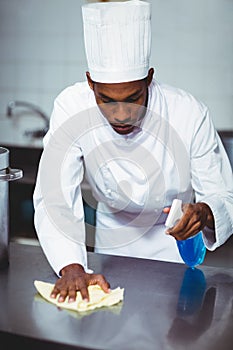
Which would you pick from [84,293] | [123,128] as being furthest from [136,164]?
[84,293]

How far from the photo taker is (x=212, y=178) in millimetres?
1771

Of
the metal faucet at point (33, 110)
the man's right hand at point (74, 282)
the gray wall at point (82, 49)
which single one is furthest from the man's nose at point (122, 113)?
the metal faucet at point (33, 110)

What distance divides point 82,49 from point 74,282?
200 cm

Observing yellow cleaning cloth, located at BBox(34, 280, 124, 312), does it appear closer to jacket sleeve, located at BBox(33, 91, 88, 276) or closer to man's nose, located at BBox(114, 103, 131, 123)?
jacket sleeve, located at BBox(33, 91, 88, 276)

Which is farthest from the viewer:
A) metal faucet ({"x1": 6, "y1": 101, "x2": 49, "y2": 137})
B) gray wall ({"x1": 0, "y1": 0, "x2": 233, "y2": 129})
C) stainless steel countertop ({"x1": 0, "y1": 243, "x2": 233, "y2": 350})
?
metal faucet ({"x1": 6, "y1": 101, "x2": 49, "y2": 137})

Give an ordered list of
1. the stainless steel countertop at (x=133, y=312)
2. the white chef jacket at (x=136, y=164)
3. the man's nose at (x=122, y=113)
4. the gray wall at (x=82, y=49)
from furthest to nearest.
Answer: the gray wall at (x=82, y=49), the white chef jacket at (x=136, y=164), the man's nose at (x=122, y=113), the stainless steel countertop at (x=133, y=312)

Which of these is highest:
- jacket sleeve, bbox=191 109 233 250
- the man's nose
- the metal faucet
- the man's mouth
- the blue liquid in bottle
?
the man's nose

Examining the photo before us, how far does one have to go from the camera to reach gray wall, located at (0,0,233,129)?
9.96 ft

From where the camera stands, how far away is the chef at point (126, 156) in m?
1.62

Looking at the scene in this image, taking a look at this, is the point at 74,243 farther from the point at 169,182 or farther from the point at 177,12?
the point at 177,12

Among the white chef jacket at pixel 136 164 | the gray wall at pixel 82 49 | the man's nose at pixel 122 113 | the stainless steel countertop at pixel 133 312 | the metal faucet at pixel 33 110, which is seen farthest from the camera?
the metal faucet at pixel 33 110

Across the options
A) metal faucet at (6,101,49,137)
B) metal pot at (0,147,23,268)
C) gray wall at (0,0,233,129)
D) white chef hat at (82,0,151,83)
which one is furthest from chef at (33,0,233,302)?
metal faucet at (6,101,49,137)

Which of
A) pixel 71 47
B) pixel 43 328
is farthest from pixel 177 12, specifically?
pixel 43 328

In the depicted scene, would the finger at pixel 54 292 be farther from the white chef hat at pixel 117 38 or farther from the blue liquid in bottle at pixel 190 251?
the white chef hat at pixel 117 38
